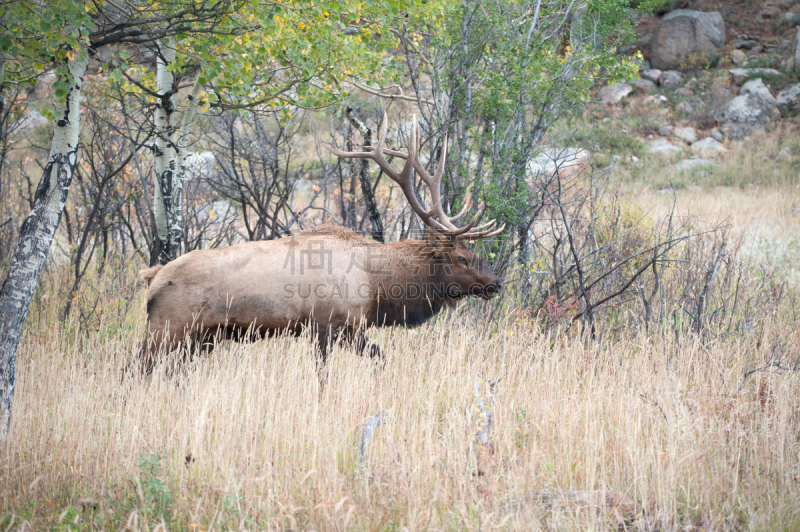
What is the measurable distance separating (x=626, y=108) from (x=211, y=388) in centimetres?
2435

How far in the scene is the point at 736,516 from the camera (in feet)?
10.8

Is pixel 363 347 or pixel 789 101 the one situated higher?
pixel 789 101

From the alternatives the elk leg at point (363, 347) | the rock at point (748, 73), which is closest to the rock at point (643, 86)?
the rock at point (748, 73)

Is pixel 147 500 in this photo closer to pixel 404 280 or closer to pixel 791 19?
pixel 404 280

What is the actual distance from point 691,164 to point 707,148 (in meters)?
2.03

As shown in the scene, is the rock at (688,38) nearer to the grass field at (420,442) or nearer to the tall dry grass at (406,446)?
the grass field at (420,442)

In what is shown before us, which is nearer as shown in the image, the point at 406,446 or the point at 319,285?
the point at 406,446

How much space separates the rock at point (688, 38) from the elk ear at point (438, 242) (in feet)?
83.2

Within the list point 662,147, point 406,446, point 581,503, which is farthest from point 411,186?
point 662,147

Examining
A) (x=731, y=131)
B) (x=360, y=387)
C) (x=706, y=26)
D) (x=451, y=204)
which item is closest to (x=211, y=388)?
(x=360, y=387)

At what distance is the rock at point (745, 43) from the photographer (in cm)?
2685

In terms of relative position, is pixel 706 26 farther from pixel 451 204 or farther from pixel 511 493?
pixel 511 493

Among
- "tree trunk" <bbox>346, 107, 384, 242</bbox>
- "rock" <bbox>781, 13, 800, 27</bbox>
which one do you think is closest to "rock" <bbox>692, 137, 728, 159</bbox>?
"rock" <bbox>781, 13, 800, 27</bbox>

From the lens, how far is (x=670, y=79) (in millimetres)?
25859
